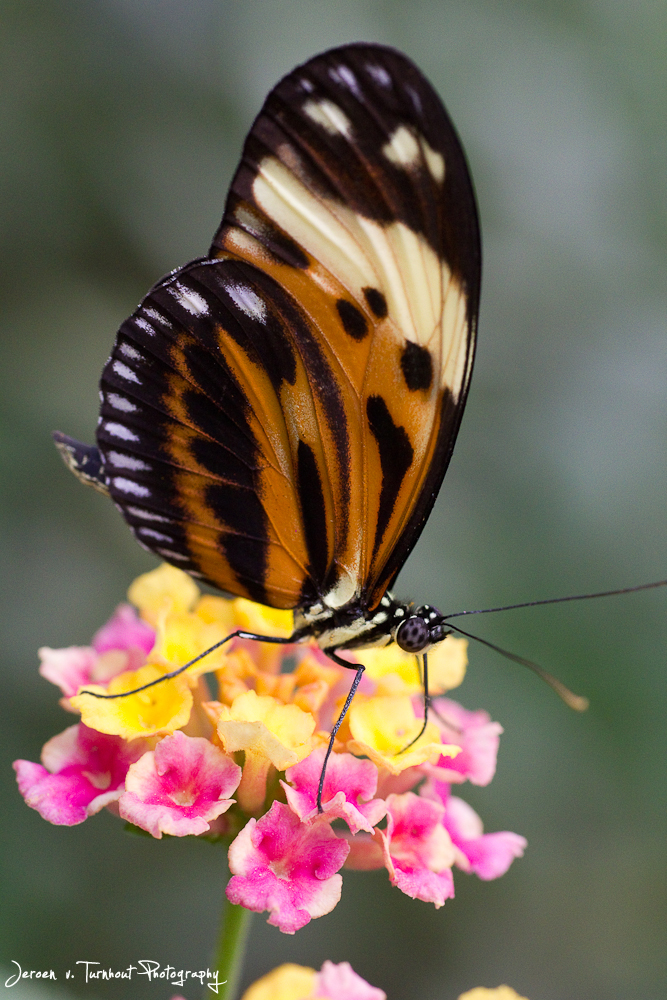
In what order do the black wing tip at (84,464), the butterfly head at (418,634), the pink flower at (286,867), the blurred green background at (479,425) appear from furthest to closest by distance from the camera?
the blurred green background at (479,425), the black wing tip at (84,464), the butterfly head at (418,634), the pink flower at (286,867)

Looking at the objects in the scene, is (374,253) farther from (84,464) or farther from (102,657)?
(102,657)

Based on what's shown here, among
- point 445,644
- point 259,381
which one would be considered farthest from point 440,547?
point 259,381

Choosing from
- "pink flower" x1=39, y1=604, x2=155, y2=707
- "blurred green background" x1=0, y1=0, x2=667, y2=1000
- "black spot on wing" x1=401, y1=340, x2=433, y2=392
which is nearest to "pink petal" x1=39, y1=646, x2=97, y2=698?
"pink flower" x1=39, y1=604, x2=155, y2=707

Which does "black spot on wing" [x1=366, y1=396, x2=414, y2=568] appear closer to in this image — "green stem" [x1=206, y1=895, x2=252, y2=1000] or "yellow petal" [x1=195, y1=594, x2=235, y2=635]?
"yellow petal" [x1=195, y1=594, x2=235, y2=635]

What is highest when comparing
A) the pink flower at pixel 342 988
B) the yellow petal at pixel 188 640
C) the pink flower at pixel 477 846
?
the yellow petal at pixel 188 640

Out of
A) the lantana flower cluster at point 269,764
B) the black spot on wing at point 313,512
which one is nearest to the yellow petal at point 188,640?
the lantana flower cluster at point 269,764

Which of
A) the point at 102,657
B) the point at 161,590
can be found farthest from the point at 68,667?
the point at 161,590

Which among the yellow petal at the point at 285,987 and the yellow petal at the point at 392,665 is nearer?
the yellow petal at the point at 285,987

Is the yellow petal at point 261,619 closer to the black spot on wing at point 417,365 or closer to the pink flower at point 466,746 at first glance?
the pink flower at point 466,746

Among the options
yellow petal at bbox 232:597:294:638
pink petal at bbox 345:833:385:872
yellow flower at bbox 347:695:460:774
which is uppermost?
yellow petal at bbox 232:597:294:638
